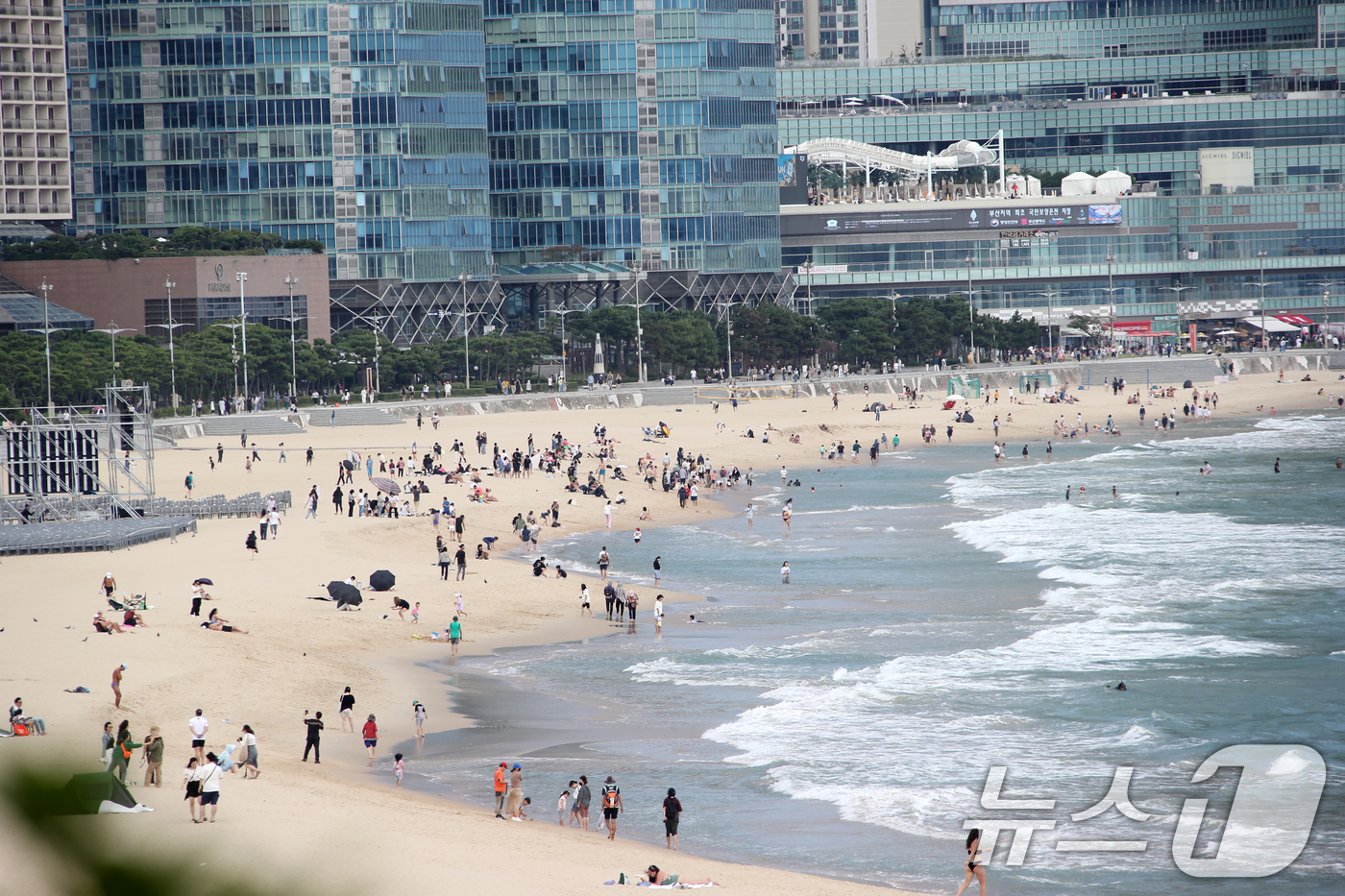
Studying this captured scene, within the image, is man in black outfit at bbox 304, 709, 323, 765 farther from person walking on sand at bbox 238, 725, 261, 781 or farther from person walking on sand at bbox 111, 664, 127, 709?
person walking on sand at bbox 111, 664, 127, 709

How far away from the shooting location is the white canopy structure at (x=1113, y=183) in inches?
6590

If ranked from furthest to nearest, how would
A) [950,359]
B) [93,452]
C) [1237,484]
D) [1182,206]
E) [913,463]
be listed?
[1182,206] → [950,359] → [913,463] → [1237,484] → [93,452]

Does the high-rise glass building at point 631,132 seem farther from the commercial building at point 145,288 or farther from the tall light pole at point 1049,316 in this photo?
the tall light pole at point 1049,316

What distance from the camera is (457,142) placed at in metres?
139

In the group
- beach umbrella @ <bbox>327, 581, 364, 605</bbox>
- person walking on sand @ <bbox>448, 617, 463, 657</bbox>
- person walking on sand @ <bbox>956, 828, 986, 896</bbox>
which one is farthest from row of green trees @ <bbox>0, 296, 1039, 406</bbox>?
person walking on sand @ <bbox>956, 828, 986, 896</bbox>

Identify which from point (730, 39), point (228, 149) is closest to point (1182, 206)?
point (730, 39)

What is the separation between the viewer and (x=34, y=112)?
104062 millimetres

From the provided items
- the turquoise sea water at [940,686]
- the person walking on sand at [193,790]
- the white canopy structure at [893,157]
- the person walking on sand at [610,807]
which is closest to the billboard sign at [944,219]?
the white canopy structure at [893,157]

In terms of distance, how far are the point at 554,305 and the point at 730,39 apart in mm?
31213

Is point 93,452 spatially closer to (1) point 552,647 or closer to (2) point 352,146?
(1) point 552,647

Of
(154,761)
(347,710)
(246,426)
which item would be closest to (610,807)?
(154,761)

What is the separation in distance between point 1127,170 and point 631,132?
66.7 metres

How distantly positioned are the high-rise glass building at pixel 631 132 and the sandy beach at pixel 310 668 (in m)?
68.5

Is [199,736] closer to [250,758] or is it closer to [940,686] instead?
[250,758]
